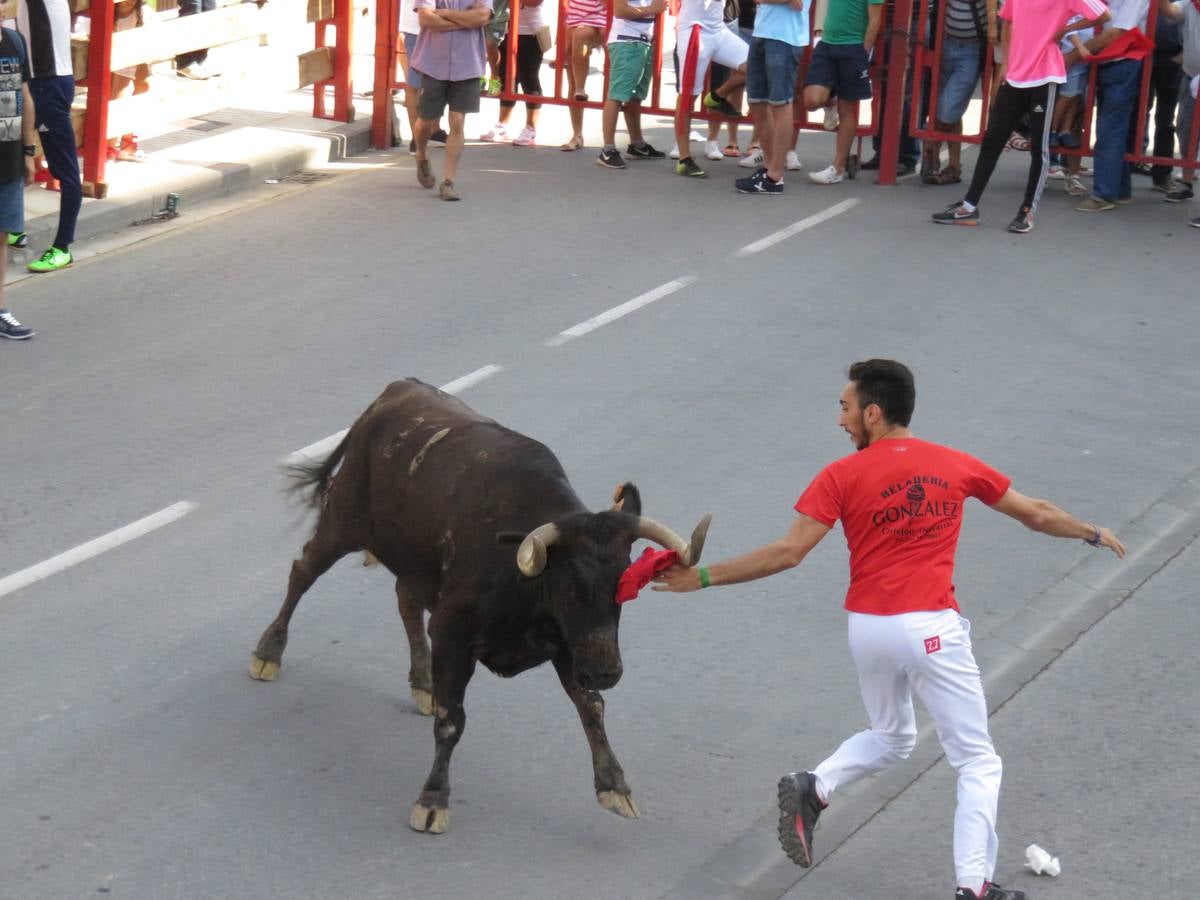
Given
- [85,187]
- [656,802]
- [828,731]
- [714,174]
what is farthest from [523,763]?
[714,174]

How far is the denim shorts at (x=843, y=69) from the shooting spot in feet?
49.1

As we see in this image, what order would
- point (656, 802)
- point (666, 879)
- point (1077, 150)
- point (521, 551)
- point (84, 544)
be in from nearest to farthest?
point (521, 551) < point (666, 879) < point (656, 802) < point (84, 544) < point (1077, 150)

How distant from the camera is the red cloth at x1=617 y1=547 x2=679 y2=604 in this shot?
18.6 ft

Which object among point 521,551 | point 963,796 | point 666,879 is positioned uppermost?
point 521,551

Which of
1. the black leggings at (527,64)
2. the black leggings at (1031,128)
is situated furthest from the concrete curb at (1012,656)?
the black leggings at (527,64)

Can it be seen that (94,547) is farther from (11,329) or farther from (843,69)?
(843,69)

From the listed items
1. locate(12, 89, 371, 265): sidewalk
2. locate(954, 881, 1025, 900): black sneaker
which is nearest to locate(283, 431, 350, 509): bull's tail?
locate(954, 881, 1025, 900): black sneaker

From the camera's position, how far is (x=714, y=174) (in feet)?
51.7

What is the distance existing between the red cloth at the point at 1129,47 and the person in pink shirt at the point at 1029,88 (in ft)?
1.14

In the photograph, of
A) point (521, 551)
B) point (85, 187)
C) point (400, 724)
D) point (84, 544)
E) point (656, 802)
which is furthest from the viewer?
point (85, 187)

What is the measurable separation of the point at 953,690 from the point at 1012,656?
2.12 meters

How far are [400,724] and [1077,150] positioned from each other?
1024 centimetres

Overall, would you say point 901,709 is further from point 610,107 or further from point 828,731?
point 610,107

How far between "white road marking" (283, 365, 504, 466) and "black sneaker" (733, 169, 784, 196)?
4.99 m
